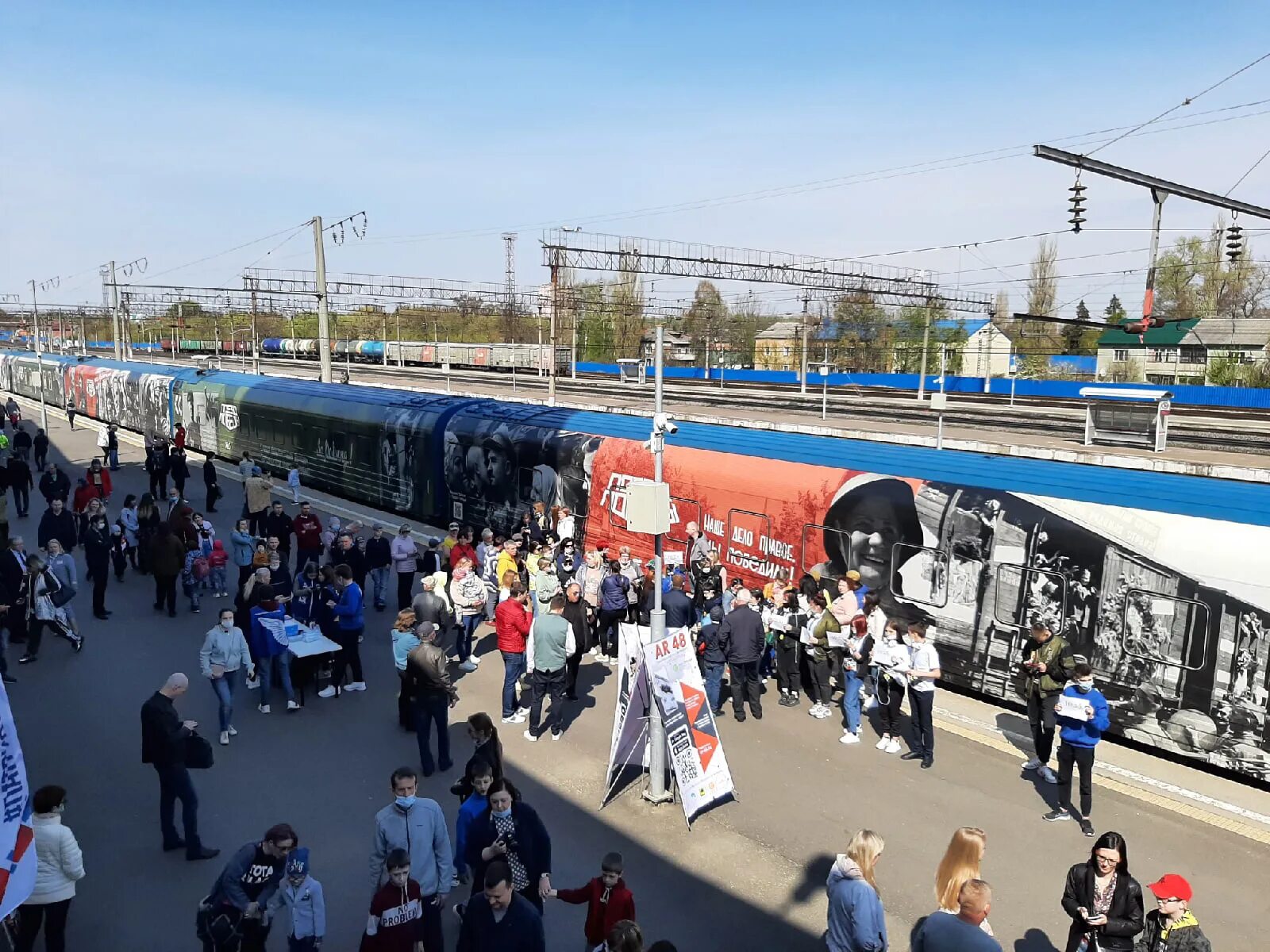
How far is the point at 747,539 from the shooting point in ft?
44.2

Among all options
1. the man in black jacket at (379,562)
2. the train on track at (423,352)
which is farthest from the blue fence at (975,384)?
the man in black jacket at (379,562)

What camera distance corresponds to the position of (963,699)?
35.1 ft

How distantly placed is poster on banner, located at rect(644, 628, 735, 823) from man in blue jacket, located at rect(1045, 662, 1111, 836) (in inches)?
113

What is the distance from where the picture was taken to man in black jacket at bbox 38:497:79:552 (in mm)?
13757

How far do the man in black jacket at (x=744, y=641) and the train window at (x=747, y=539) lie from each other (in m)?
3.30

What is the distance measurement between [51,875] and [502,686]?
220 inches

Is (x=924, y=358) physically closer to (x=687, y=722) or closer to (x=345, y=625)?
(x=345, y=625)

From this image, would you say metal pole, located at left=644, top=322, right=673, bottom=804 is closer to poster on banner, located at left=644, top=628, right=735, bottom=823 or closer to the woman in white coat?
poster on banner, located at left=644, top=628, right=735, bottom=823

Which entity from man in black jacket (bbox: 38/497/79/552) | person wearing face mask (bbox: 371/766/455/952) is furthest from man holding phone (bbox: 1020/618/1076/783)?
man in black jacket (bbox: 38/497/79/552)

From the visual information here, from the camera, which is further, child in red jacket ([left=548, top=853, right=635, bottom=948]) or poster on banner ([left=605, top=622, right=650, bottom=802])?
poster on banner ([left=605, top=622, right=650, bottom=802])

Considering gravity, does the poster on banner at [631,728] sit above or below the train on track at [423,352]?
below

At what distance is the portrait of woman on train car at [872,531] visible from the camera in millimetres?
11398

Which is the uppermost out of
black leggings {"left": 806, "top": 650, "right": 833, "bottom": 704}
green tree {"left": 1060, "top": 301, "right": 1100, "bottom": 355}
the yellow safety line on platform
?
green tree {"left": 1060, "top": 301, "right": 1100, "bottom": 355}

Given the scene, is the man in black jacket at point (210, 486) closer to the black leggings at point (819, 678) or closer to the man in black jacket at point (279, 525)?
the man in black jacket at point (279, 525)
